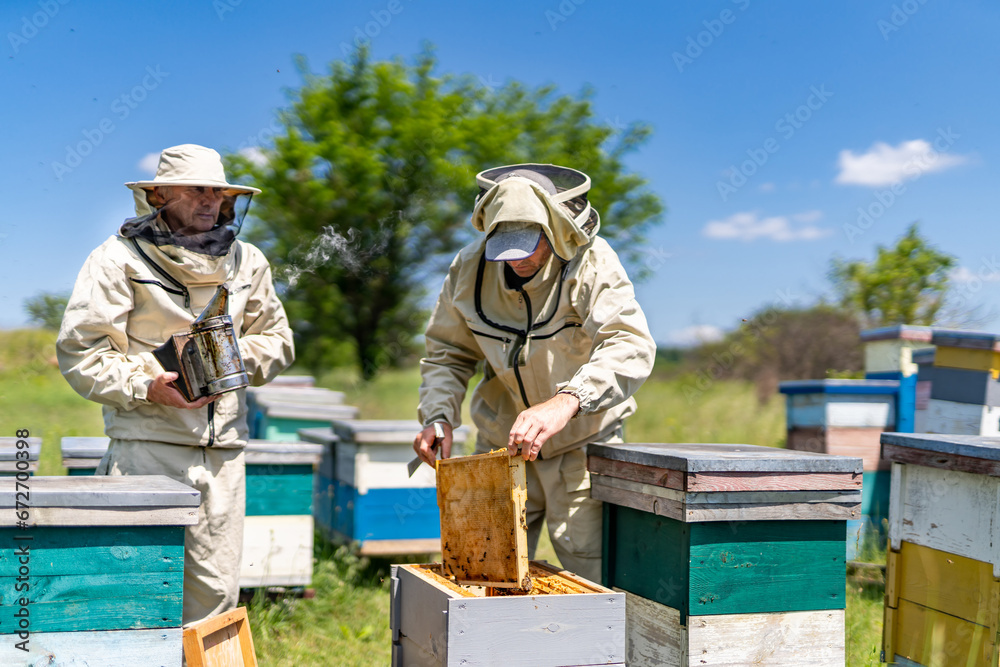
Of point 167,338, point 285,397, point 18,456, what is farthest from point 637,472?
point 285,397

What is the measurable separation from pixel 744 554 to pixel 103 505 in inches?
65.8

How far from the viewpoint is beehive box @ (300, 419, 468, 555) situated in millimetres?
4992

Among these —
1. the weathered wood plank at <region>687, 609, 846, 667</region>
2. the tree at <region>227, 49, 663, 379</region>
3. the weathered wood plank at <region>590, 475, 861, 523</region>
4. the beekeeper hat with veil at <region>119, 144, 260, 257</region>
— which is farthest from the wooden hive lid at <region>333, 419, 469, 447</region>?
the tree at <region>227, 49, 663, 379</region>

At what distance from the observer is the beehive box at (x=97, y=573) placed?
6.52ft

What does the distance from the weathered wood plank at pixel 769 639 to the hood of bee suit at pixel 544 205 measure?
117 cm

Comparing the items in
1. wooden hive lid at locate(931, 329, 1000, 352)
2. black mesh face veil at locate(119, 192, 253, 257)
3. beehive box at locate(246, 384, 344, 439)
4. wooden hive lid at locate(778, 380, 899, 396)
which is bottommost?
beehive box at locate(246, 384, 344, 439)

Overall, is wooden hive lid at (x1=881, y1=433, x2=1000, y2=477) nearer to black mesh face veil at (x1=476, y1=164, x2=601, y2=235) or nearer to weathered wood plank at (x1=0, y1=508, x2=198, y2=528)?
black mesh face veil at (x1=476, y1=164, x2=601, y2=235)

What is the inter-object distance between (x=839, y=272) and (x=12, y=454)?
13381mm

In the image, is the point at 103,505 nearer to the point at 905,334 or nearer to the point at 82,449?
the point at 82,449

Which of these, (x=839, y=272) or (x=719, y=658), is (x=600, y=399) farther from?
(x=839, y=272)

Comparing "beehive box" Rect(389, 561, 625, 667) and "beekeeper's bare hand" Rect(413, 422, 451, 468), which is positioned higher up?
"beekeeper's bare hand" Rect(413, 422, 451, 468)

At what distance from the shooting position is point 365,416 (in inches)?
558

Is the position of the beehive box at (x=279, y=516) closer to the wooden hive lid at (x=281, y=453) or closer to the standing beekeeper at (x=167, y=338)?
the wooden hive lid at (x=281, y=453)

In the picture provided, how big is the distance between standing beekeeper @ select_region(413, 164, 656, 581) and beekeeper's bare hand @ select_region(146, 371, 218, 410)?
728 mm
